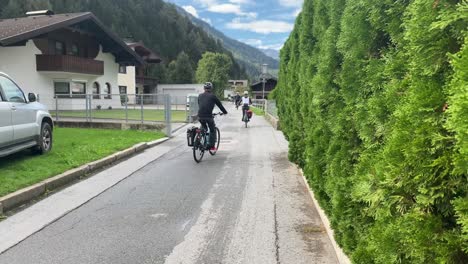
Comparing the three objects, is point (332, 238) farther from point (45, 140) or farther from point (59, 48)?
point (59, 48)

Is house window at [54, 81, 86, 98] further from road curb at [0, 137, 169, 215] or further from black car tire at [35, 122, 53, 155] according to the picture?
road curb at [0, 137, 169, 215]

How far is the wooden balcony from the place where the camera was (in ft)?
103

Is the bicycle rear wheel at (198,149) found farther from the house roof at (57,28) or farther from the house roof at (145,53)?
the house roof at (145,53)

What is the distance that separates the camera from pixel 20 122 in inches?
329

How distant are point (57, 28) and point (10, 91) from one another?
22606mm

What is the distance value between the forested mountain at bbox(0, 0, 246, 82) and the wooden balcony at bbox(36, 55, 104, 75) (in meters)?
45.8

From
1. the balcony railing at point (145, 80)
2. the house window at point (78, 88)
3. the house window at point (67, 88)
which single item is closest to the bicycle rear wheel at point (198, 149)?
the house window at point (67, 88)

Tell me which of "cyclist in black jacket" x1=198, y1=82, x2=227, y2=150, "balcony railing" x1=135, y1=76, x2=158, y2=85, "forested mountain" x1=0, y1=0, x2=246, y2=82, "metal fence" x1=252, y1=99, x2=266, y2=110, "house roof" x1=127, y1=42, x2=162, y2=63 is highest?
"forested mountain" x1=0, y1=0, x2=246, y2=82

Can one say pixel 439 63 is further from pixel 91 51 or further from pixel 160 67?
pixel 160 67

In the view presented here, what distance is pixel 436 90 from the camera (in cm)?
226

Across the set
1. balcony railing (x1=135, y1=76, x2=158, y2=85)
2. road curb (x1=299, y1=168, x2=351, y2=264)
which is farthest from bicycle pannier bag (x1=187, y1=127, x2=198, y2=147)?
balcony railing (x1=135, y1=76, x2=158, y2=85)

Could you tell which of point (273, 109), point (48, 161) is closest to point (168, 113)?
point (48, 161)

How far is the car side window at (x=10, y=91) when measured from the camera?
8070 mm

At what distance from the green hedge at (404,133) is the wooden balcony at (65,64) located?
31.1m
